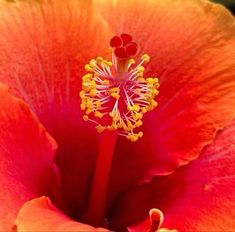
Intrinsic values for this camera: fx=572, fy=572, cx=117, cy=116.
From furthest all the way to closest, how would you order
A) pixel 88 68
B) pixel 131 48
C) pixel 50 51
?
1. pixel 50 51
2. pixel 88 68
3. pixel 131 48

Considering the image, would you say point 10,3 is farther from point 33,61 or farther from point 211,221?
point 211,221

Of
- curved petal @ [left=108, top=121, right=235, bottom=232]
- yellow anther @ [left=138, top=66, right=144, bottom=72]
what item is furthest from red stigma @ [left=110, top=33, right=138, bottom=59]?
curved petal @ [left=108, top=121, right=235, bottom=232]

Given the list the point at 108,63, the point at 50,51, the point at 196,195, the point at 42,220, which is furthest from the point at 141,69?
the point at 42,220

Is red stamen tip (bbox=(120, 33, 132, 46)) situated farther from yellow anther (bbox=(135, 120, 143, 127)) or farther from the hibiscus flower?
yellow anther (bbox=(135, 120, 143, 127))

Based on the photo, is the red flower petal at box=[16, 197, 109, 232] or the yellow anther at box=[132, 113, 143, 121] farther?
the yellow anther at box=[132, 113, 143, 121]

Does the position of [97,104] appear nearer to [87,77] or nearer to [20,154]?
[87,77]

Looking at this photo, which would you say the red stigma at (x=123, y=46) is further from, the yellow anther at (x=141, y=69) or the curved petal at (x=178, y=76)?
the curved petal at (x=178, y=76)
